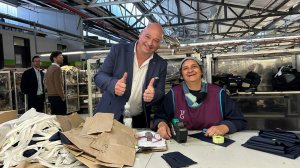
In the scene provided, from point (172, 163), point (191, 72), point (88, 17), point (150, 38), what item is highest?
point (88, 17)

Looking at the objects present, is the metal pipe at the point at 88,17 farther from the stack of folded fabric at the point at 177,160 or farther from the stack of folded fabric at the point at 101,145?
the stack of folded fabric at the point at 177,160

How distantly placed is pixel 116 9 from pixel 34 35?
2.79 metres

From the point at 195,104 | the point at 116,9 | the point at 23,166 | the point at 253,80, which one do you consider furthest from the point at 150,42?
the point at 116,9

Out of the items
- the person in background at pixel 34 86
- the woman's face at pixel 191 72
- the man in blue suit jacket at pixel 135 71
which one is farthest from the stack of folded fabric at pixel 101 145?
the person in background at pixel 34 86

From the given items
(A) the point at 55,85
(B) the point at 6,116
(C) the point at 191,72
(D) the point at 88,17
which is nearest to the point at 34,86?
(A) the point at 55,85

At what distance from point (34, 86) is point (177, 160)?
14.9 feet

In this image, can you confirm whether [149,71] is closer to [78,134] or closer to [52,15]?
[78,134]

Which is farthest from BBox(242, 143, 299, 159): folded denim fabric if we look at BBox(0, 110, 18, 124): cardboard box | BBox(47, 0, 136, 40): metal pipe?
BBox(47, 0, 136, 40): metal pipe

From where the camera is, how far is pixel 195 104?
5.68 feet

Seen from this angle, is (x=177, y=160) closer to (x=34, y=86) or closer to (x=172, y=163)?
(x=172, y=163)

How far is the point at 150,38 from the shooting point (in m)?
1.82

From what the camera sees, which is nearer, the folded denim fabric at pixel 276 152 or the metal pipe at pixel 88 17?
the folded denim fabric at pixel 276 152

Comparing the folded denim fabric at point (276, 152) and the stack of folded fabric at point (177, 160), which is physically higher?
the folded denim fabric at point (276, 152)

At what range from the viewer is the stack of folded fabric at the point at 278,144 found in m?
1.20
